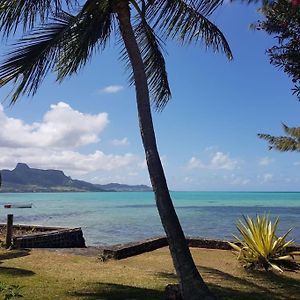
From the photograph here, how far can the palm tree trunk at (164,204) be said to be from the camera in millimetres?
6035

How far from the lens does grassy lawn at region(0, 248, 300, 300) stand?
7.67 m

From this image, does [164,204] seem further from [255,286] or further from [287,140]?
[287,140]

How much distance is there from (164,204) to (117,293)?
229 centimetres

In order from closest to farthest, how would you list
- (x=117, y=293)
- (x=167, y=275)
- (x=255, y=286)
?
1. (x=117, y=293)
2. (x=255, y=286)
3. (x=167, y=275)

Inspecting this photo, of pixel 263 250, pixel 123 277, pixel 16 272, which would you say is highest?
pixel 263 250

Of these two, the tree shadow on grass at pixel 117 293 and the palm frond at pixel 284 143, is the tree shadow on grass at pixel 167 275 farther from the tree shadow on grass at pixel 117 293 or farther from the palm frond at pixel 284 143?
the palm frond at pixel 284 143

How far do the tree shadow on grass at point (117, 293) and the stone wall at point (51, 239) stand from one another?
6.55 m

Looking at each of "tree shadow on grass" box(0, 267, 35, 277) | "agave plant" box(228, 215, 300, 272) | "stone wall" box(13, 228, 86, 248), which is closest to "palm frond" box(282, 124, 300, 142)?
"agave plant" box(228, 215, 300, 272)

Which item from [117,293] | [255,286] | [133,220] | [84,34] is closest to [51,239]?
[117,293]

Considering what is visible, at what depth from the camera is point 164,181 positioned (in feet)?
21.0

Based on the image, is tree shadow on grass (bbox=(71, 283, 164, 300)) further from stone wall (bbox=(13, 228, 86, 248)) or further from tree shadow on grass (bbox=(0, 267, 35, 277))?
stone wall (bbox=(13, 228, 86, 248))

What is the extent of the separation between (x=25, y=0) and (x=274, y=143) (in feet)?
36.8

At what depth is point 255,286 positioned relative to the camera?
8781 mm

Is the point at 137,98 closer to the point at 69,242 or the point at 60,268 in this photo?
the point at 60,268
